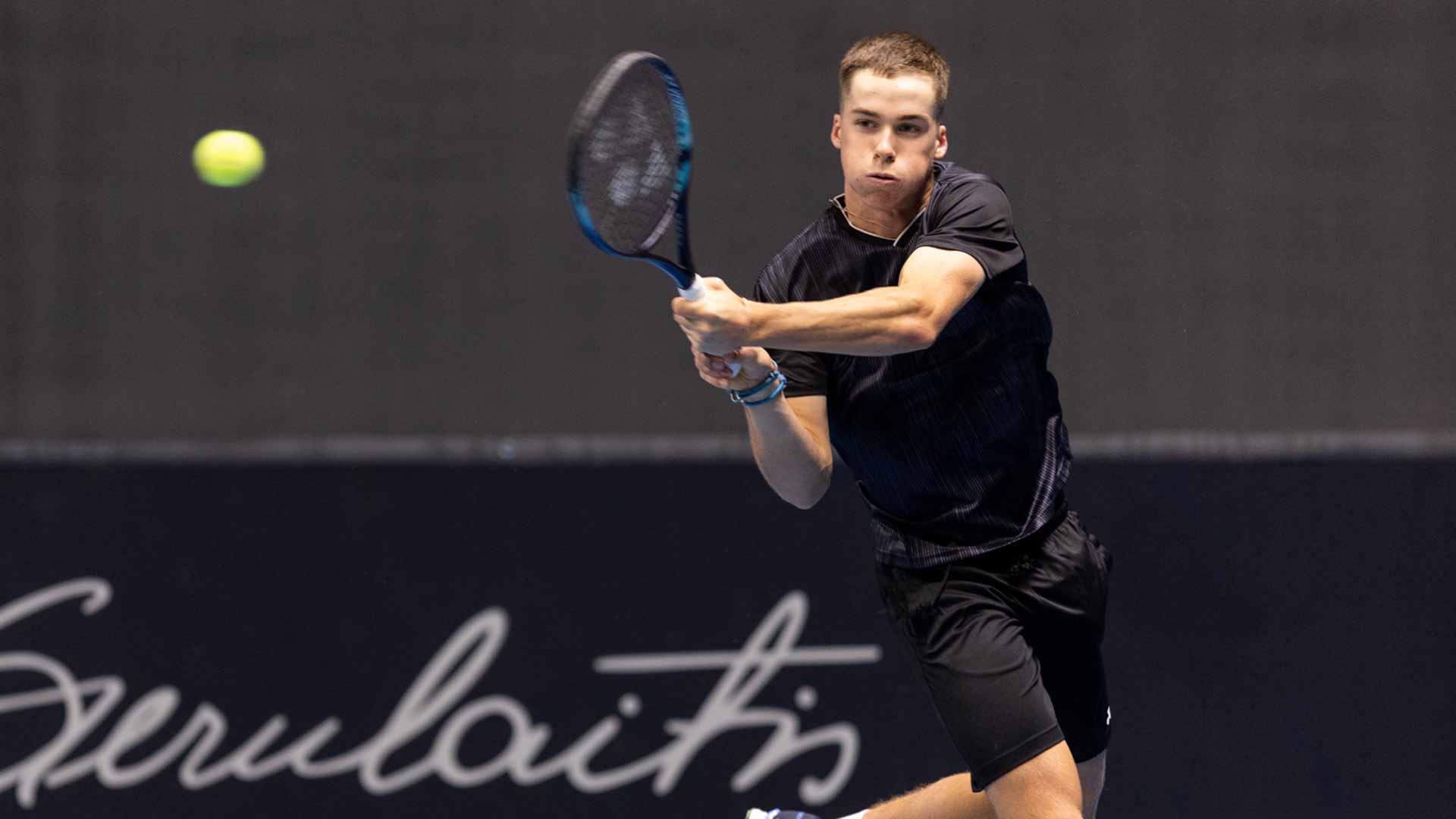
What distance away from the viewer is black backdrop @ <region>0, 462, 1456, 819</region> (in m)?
4.15

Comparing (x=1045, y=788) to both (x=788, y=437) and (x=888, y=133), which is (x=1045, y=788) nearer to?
(x=788, y=437)

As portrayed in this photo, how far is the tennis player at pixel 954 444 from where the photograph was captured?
2730mm

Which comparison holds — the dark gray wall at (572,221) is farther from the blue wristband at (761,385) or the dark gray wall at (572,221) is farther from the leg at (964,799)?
the blue wristband at (761,385)

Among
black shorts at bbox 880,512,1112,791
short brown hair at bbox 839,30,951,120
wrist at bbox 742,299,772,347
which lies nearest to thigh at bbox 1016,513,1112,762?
black shorts at bbox 880,512,1112,791

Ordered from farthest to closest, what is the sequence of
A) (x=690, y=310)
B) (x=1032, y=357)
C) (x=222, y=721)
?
(x=222, y=721) → (x=1032, y=357) → (x=690, y=310)

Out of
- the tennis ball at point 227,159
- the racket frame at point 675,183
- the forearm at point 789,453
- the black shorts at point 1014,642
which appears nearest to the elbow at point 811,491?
the forearm at point 789,453

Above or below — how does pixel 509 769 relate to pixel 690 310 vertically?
below

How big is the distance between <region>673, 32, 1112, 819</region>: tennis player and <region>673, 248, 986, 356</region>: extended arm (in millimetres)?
17

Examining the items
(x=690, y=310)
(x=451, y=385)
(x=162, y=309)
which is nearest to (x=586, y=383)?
(x=451, y=385)

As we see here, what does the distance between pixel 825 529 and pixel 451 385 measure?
90 cm

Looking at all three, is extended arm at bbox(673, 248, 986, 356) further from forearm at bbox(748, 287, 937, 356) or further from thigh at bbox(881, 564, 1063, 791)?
thigh at bbox(881, 564, 1063, 791)

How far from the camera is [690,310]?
7.52 ft

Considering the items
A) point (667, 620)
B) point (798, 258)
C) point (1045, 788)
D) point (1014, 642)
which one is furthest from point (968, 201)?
point (667, 620)

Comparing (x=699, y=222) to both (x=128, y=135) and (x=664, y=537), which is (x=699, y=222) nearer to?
(x=664, y=537)
